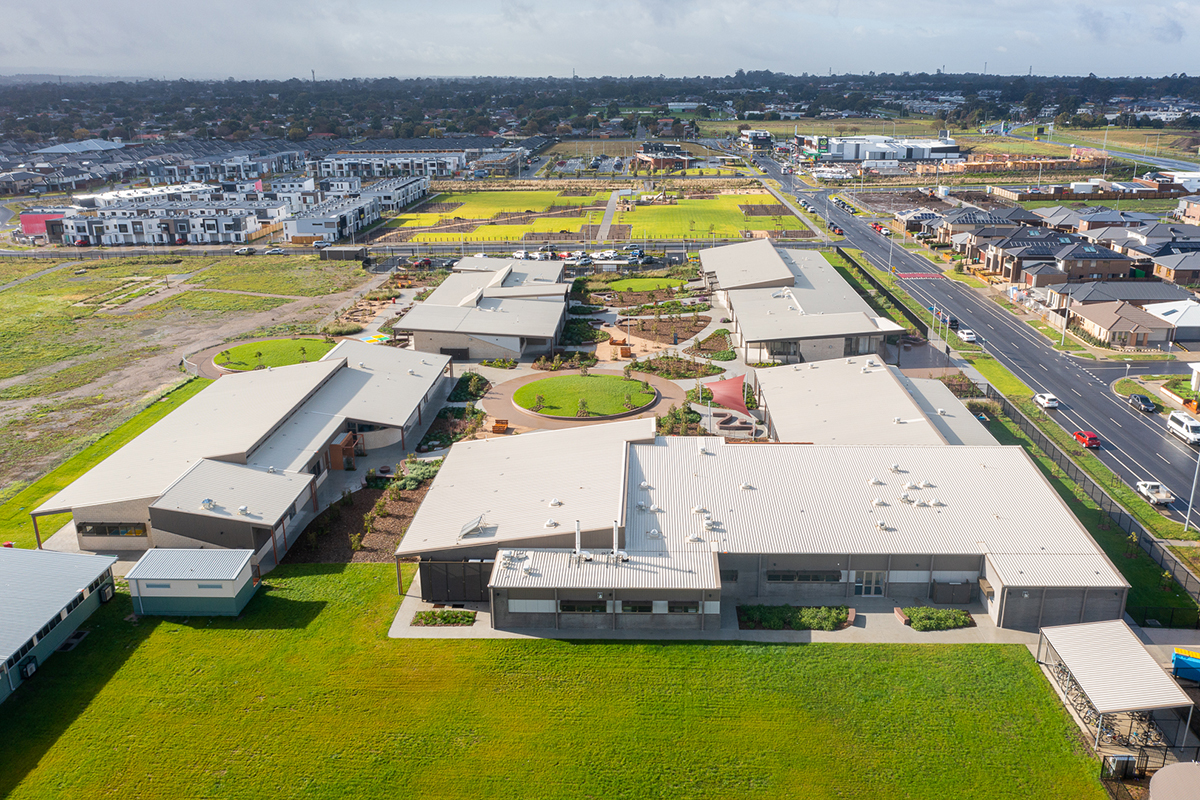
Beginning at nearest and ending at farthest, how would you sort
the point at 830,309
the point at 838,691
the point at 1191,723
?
the point at 1191,723 < the point at 838,691 < the point at 830,309

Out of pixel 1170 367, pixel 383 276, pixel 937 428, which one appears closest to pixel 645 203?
pixel 383 276

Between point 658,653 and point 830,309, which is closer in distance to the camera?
point 658,653

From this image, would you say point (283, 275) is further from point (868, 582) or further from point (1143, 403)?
point (1143, 403)

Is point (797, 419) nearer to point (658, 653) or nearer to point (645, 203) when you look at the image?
point (658, 653)

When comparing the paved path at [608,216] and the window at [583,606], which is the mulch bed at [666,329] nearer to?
the window at [583,606]

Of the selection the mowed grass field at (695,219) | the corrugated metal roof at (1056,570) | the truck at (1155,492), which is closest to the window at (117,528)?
the corrugated metal roof at (1056,570)

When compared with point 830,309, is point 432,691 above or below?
below
